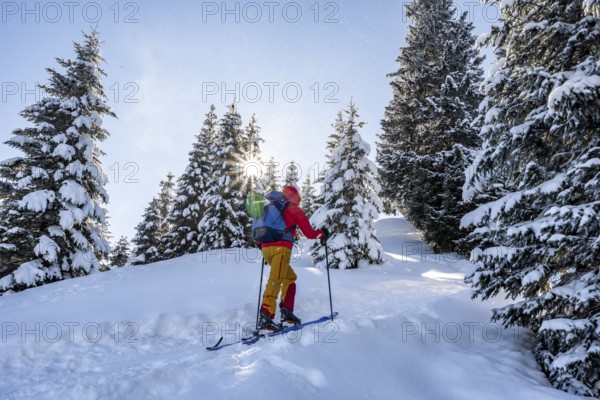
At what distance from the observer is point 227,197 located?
24.7 m

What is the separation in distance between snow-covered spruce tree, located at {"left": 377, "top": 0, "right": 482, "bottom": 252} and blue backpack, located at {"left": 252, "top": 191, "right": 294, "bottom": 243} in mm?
13538

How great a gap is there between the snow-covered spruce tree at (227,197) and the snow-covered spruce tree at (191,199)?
0.92 meters

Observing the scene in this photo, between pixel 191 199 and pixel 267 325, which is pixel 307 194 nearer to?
pixel 191 199

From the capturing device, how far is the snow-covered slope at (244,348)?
3.72 meters

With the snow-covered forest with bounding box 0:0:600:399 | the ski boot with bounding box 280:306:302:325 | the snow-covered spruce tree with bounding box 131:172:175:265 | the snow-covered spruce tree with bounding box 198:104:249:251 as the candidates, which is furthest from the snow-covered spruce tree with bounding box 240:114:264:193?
the ski boot with bounding box 280:306:302:325

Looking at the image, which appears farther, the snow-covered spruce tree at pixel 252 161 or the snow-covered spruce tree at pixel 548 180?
the snow-covered spruce tree at pixel 252 161

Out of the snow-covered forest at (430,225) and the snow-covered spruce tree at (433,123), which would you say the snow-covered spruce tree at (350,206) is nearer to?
the snow-covered forest at (430,225)

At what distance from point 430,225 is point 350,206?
6352 mm

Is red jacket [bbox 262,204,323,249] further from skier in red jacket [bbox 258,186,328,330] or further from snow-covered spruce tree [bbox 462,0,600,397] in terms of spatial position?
snow-covered spruce tree [bbox 462,0,600,397]

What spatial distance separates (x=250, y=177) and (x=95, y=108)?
1236 cm

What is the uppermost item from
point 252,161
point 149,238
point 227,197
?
point 252,161

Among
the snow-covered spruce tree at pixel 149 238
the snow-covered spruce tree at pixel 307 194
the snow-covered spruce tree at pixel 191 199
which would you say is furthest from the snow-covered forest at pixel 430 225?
the snow-covered spruce tree at pixel 307 194

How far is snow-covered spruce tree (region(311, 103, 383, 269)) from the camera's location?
15.2 meters

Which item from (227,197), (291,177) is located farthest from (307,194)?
(227,197)
